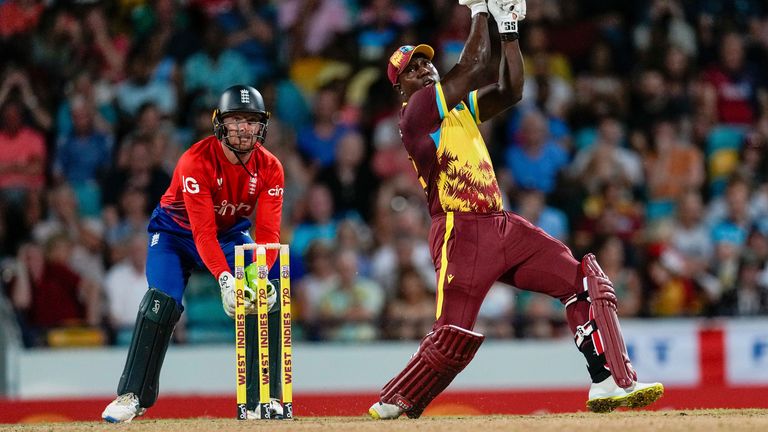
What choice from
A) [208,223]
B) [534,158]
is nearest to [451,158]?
[208,223]

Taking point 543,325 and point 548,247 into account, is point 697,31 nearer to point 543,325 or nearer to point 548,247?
point 543,325

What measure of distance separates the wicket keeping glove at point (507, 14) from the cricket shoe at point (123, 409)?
288 cm

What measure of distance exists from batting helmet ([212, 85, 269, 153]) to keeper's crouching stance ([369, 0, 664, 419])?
826 mm

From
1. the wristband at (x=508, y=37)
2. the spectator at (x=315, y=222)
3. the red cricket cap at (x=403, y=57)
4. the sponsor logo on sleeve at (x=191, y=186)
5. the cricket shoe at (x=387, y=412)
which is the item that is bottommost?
the cricket shoe at (x=387, y=412)

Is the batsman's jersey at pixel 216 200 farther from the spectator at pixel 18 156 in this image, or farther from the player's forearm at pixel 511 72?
the spectator at pixel 18 156

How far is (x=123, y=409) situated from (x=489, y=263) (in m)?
2.21

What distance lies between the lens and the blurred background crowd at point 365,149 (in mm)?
11266

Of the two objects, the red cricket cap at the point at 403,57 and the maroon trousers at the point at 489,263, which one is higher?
the red cricket cap at the point at 403,57

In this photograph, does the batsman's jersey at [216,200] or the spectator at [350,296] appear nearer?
the batsman's jersey at [216,200]

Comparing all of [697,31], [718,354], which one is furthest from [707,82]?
[718,354]

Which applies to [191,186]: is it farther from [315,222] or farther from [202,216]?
[315,222]

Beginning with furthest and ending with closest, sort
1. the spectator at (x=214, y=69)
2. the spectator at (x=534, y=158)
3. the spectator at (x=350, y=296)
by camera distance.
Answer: the spectator at (x=214, y=69), the spectator at (x=534, y=158), the spectator at (x=350, y=296)

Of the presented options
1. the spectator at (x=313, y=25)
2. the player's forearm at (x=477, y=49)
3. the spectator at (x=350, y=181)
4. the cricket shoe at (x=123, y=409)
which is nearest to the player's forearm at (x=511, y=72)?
the player's forearm at (x=477, y=49)

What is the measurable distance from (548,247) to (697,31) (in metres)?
7.46
